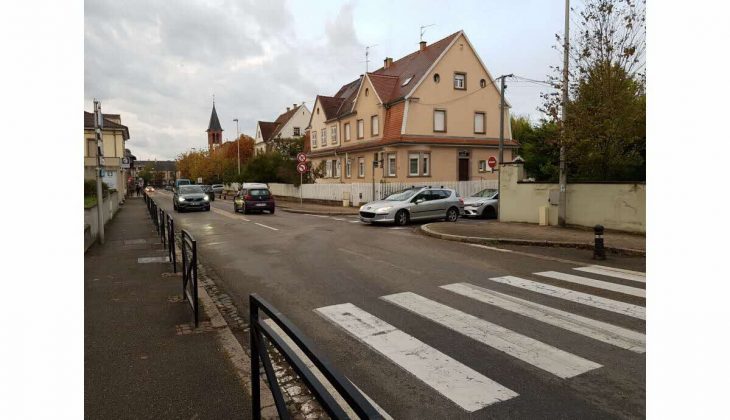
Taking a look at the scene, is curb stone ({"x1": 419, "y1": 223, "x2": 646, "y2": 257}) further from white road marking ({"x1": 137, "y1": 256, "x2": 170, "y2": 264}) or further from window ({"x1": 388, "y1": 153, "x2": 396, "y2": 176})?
window ({"x1": 388, "y1": 153, "x2": 396, "y2": 176})

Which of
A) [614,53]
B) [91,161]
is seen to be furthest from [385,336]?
[91,161]

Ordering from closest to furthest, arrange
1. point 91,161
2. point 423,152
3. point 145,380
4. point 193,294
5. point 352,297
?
1. point 145,380
2. point 193,294
3. point 352,297
4. point 423,152
5. point 91,161

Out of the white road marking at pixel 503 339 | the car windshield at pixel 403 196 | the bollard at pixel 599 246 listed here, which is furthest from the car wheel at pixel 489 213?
the white road marking at pixel 503 339

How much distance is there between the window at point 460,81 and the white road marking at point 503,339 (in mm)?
28847

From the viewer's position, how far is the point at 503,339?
5.21 meters

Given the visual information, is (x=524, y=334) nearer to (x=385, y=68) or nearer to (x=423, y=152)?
(x=423, y=152)

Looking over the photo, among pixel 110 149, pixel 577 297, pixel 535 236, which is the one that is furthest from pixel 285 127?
pixel 577 297

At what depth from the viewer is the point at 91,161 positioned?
4422cm

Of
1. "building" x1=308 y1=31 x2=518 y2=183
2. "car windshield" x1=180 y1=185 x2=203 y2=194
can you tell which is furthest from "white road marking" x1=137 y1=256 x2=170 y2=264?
"building" x1=308 y1=31 x2=518 y2=183

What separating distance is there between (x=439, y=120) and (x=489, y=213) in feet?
42.0

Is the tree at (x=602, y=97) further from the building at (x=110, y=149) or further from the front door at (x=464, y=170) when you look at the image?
the building at (x=110, y=149)

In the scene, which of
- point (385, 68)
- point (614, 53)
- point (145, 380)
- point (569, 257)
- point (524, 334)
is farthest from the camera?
point (385, 68)

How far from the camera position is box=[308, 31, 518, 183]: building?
31.9 m

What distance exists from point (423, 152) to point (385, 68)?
12452 mm
